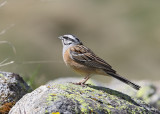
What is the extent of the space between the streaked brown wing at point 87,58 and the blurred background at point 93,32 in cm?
852

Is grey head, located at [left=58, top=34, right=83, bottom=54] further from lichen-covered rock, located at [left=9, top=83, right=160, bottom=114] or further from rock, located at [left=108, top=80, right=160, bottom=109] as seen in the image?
lichen-covered rock, located at [left=9, top=83, right=160, bottom=114]

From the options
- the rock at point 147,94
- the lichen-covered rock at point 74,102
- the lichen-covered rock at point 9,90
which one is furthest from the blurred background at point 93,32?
the lichen-covered rock at point 74,102

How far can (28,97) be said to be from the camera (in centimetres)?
509

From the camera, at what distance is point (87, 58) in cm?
705

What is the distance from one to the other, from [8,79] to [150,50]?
14.6 meters


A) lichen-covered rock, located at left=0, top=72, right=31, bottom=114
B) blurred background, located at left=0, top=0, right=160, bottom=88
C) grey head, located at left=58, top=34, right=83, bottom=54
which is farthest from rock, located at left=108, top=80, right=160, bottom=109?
blurred background, located at left=0, top=0, right=160, bottom=88

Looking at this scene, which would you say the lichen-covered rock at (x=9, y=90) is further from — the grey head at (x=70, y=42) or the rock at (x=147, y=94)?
the rock at (x=147, y=94)

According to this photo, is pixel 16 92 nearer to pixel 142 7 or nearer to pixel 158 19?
pixel 158 19

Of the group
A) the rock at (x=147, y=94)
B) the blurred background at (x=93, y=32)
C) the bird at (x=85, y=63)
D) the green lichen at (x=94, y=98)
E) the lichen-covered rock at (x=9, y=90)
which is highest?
the blurred background at (x=93, y=32)

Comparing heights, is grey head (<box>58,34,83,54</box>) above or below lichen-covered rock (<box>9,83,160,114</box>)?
above

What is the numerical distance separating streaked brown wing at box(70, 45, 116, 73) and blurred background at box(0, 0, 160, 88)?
8.52 m

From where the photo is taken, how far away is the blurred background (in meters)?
18.0

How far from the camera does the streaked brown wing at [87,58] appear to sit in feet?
22.4

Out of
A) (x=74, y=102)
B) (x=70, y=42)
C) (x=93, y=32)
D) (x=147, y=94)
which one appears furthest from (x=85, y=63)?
(x=93, y=32)
